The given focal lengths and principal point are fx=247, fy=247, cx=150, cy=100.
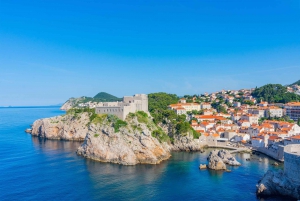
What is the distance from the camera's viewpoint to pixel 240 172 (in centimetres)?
3647

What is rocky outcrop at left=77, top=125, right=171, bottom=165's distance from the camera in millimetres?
Result: 41281

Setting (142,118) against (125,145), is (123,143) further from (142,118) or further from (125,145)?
(142,118)

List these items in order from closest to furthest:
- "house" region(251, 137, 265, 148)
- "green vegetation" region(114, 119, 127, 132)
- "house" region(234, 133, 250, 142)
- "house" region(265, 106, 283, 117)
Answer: "green vegetation" region(114, 119, 127, 132) < "house" region(251, 137, 265, 148) < "house" region(234, 133, 250, 142) < "house" region(265, 106, 283, 117)

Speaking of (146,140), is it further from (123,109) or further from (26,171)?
(26,171)

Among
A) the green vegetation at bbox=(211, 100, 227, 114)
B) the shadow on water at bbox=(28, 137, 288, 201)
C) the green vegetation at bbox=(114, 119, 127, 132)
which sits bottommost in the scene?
the shadow on water at bbox=(28, 137, 288, 201)

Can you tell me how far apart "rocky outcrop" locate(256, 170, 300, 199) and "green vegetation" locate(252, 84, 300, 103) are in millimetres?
76252

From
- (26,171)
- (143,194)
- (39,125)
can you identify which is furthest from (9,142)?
(143,194)

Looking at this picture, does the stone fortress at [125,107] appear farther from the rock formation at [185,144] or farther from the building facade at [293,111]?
the building facade at [293,111]

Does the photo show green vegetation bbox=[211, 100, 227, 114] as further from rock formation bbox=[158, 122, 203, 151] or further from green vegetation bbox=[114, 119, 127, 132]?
green vegetation bbox=[114, 119, 127, 132]

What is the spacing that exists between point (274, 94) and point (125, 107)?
269ft

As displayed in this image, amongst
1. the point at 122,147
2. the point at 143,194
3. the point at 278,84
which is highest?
the point at 278,84

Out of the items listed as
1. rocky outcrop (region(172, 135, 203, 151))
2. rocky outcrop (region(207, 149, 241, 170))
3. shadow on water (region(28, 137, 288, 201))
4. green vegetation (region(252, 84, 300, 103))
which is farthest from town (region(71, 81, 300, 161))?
green vegetation (region(252, 84, 300, 103))

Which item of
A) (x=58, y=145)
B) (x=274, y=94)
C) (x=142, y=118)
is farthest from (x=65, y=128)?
(x=274, y=94)

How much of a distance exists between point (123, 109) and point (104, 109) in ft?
16.8
